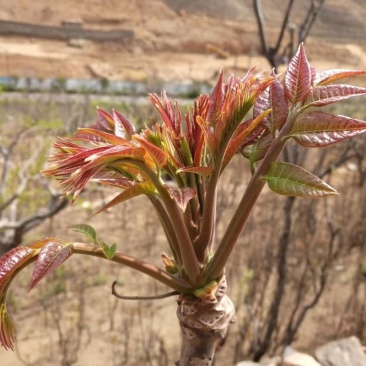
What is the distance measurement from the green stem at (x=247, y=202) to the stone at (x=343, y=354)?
1782 millimetres

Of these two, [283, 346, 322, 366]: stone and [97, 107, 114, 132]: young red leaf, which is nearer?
[97, 107, 114, 132]: young red leaf

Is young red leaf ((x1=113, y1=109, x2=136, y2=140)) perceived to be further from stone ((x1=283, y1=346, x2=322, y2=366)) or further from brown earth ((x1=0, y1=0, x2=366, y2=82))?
brown earth ((x1=0, y1=0, x2=366, y2=82))

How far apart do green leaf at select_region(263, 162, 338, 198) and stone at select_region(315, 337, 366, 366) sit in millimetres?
1870

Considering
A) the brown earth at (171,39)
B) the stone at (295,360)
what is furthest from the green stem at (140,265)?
the brown earth at (171,39)

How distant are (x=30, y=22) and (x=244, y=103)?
16.3m

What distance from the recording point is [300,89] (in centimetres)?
53

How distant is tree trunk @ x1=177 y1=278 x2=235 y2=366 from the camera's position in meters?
0.58

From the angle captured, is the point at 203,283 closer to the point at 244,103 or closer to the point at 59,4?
the point at 244,103

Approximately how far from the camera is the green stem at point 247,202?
Answer: 519 mm

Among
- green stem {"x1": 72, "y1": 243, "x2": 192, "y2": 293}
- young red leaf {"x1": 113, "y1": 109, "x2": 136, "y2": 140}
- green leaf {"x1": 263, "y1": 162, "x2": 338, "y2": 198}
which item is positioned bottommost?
green stem {"x1": 72, "y1": 243, "x2": 192, "y2": 293}

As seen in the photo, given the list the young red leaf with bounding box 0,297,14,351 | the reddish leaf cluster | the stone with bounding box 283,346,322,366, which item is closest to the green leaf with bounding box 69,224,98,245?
the reddish leaf cluster

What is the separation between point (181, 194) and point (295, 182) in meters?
0.12

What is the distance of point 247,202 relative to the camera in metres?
0.53

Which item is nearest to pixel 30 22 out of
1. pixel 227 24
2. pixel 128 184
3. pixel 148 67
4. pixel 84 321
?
pixel 148 67
